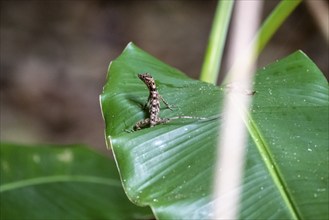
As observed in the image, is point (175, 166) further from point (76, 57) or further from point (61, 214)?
point (76, 57)

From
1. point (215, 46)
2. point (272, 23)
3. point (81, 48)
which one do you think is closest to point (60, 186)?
point (215, 46)

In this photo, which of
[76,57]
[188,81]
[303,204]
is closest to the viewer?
[303,204]

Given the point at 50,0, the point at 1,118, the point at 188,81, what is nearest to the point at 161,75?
the point at 188,81

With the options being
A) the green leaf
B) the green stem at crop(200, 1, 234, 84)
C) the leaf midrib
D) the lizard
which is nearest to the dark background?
the green leaf

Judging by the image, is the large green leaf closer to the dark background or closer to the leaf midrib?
the leaf midrib

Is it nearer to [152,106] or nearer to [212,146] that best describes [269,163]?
[212,146]

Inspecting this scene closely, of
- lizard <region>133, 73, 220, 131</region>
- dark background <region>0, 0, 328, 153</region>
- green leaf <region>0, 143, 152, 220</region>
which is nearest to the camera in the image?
lizard <region>133, 73, 220, 131</region>
